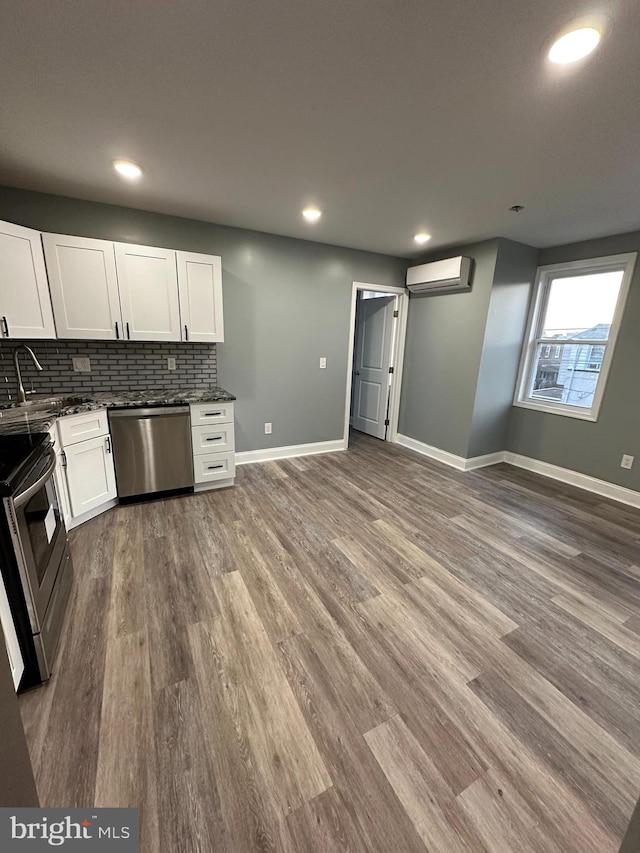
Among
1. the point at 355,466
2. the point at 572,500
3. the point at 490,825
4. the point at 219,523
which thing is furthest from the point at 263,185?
the point at 572,500

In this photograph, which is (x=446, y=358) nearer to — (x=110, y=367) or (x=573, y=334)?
(x=573, y=334)

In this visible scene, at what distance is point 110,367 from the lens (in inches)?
122

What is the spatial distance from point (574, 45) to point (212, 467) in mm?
3273

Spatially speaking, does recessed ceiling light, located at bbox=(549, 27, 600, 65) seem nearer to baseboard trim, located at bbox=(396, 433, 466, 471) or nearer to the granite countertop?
the granite countertop

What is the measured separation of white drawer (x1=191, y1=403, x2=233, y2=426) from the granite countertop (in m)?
0.05

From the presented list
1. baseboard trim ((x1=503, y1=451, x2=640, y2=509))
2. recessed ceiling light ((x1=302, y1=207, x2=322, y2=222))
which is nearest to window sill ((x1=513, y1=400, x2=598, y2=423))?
baseboard trim ((x1=503, y1=451, x2=640, y2=509))

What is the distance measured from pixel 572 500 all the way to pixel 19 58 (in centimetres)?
469

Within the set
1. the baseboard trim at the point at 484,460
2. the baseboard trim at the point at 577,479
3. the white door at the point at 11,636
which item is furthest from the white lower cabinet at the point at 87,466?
the baseboard trim at the point at 577,479

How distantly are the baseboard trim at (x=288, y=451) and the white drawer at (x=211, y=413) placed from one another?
870 millimetres

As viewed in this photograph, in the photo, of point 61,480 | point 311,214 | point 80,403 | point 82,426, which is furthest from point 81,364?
point 311,214

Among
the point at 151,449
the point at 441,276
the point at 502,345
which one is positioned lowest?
the point at 151,449

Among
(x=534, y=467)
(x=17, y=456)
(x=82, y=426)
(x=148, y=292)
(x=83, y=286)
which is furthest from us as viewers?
(x=534, y=467)

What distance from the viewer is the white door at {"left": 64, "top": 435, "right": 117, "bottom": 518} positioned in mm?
2428

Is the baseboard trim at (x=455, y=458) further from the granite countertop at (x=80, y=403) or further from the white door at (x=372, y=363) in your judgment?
the granite countertop at (x=80, y=403)
